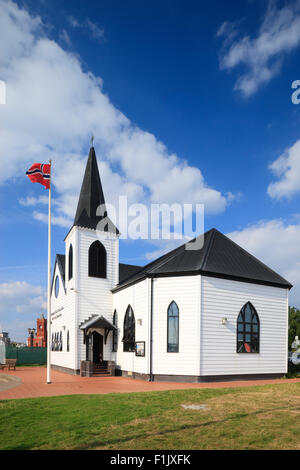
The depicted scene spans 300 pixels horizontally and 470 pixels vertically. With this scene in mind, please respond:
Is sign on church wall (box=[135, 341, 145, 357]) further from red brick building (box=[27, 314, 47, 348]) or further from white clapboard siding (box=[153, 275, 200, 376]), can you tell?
red brick building (box=[27, 314, 47, 348])

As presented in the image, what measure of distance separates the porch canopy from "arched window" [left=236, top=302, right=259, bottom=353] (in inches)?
306

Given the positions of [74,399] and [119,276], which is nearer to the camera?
[74,399]

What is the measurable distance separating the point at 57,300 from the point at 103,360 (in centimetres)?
774

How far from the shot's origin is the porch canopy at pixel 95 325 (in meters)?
22.5

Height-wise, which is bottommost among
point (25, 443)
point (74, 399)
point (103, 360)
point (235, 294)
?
point (103, 360)

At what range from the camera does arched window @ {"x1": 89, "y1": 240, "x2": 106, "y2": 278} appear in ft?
81.6

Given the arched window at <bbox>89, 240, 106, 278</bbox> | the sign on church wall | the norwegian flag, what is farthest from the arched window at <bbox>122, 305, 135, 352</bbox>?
the norwegian flag

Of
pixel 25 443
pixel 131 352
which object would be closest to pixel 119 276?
pixel 131 352

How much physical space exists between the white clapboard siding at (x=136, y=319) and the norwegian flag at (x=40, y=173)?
23.2 ft

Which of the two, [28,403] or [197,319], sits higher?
[197,319]

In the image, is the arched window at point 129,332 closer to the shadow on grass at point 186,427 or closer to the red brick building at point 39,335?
the shadow on grass at point 186,427

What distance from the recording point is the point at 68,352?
24.8 m

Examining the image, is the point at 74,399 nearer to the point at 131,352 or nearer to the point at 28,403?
the point at 28,403

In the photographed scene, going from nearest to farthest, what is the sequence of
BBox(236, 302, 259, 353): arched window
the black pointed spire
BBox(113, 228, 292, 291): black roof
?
BBox(113, 228, 292, 291): black roof
BBox(236, 302, 259, 353): arched window
the black pointed spire
